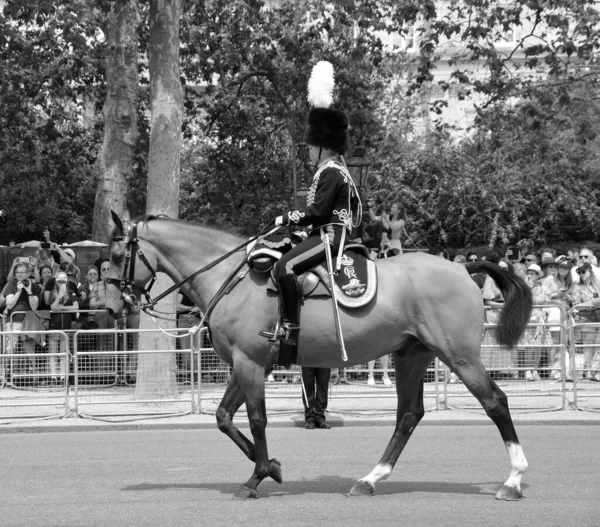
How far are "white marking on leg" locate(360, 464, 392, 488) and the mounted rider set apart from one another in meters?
1.12

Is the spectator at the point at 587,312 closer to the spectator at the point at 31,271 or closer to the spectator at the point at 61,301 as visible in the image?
the spectator at the point at 61,301

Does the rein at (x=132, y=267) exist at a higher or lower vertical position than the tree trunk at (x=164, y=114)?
lower

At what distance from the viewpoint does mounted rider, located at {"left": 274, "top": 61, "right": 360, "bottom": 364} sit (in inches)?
341

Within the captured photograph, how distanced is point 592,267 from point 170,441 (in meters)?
8.54

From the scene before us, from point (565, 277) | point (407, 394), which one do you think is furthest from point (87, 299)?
point (407, 394)

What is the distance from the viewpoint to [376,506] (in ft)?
26.7

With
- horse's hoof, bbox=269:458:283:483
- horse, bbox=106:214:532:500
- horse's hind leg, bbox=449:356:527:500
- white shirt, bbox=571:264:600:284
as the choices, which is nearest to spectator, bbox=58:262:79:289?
white shirt, bbox=571:264:600:284

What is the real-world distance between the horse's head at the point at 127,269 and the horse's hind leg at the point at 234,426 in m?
1.09

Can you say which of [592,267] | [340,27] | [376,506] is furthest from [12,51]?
[376,506]

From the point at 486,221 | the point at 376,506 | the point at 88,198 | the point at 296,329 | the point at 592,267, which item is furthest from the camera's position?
the point at 88,198

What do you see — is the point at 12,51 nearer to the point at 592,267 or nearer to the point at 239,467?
the point at 592,267

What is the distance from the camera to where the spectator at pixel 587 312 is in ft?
50.1

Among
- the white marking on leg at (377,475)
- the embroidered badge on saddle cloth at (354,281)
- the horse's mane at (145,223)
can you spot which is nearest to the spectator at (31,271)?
the horse's mane at (145,223)

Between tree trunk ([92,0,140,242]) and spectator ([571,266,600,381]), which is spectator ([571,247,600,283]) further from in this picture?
tree trunk ([92,0,140,242])
